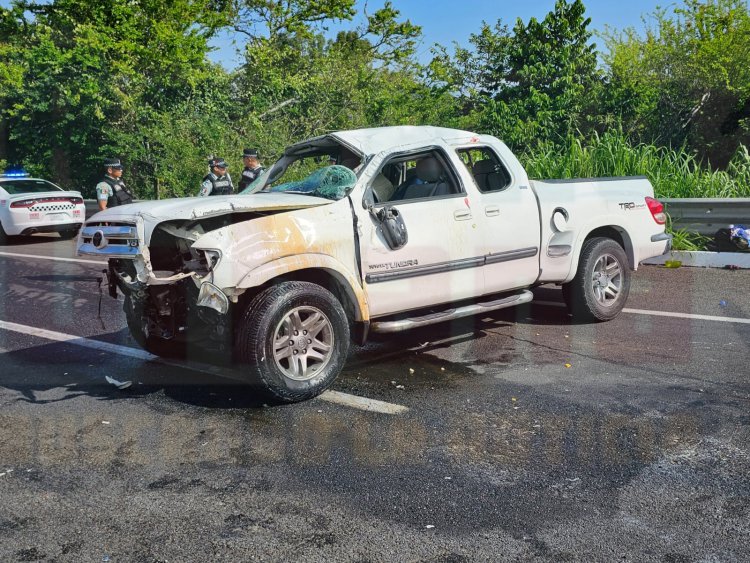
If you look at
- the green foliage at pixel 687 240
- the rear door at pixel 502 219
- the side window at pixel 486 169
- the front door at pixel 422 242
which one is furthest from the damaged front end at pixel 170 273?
the green foliage at pixel 687 240

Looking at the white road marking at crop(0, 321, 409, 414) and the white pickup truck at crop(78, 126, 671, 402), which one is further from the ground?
the white pickup truck at crop(78, 126, 671, 402)

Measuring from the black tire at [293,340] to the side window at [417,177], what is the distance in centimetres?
136

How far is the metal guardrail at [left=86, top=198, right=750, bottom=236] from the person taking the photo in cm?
1096

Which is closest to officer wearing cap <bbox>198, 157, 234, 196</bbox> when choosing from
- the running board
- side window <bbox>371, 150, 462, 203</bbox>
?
side window <bbox>371, 150, 462, 203</bbox>

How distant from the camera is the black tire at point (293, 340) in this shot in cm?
532

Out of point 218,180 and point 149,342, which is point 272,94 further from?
point 149,342

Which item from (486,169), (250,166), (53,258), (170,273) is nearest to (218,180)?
(250,166)

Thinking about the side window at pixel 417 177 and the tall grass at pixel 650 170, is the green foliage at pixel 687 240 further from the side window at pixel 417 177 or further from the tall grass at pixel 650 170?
the side window at pixel 417 177

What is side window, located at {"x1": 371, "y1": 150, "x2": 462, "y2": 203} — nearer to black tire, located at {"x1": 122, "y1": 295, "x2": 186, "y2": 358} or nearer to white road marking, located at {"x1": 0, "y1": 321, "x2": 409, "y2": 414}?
white road marking, located at {"x1": 0, "y1": 321, "x2": 409, "y2": 414}

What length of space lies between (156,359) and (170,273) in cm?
135

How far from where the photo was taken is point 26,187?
18.2m

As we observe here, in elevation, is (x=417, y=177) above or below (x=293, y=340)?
above

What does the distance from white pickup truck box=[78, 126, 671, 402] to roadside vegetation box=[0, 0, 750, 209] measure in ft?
39.6

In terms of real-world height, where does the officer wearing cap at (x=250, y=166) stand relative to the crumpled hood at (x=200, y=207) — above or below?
above
